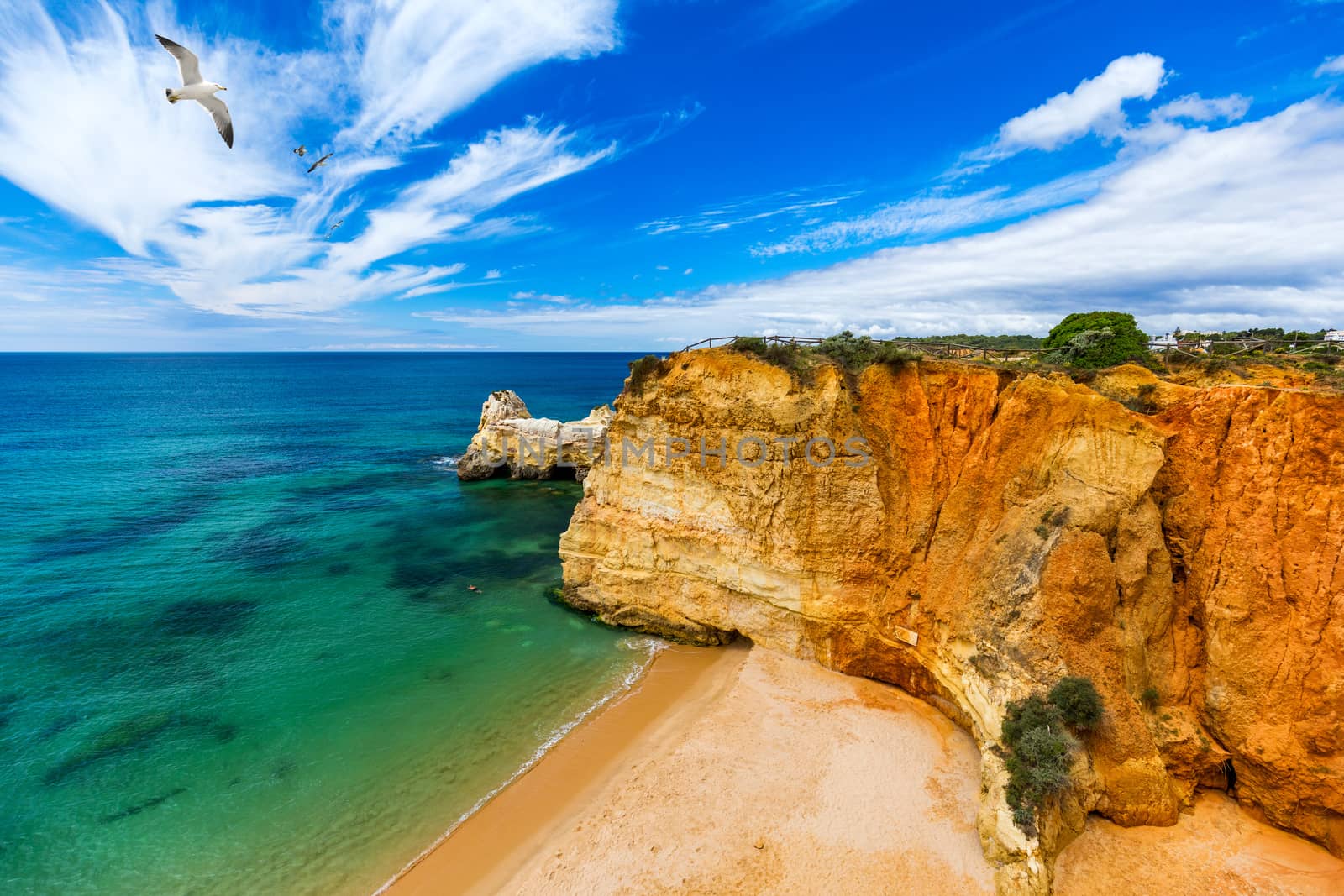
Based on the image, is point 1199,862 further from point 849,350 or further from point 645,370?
point 645,370

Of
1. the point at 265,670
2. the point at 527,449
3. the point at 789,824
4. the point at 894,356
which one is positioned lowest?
the point at 789,824

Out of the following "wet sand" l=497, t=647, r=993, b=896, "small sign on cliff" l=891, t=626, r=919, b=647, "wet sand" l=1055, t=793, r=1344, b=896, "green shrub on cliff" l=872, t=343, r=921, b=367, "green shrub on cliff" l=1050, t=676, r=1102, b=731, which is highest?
"green shrub on cliff" l=872, t=343, r=921, b=367

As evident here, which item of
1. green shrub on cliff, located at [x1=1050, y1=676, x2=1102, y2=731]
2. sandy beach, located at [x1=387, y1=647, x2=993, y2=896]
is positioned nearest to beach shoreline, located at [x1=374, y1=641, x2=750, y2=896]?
sandy beach, located at [x1=387, y1=647, x2=993, y2=896]

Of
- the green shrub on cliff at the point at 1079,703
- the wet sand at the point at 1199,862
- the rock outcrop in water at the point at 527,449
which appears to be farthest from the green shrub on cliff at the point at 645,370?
the rock outcrop in water at the point at 527,449

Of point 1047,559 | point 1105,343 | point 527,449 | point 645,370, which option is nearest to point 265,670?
point 645,370

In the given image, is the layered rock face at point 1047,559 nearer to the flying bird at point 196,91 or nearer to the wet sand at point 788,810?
the wet sand at point 788,810

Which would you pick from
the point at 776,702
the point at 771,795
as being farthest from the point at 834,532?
the point at 771,795

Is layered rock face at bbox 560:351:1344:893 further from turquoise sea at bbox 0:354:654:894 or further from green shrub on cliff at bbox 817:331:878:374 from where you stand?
turquoise sea at bbox 0:354:654:894
